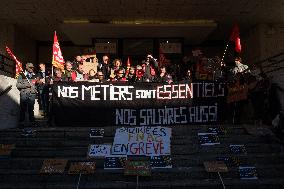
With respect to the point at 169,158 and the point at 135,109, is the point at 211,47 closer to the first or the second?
the point at 135,109

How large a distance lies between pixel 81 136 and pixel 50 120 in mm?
1852

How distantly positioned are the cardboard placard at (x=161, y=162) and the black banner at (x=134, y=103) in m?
2.38

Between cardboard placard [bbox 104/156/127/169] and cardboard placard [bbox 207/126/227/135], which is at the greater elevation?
cardboard placard [bbox 207/126/227/135]

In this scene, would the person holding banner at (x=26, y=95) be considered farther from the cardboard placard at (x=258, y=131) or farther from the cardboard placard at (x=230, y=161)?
the cardboard placard at (x=258, y=131)

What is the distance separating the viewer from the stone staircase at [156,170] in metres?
8.16

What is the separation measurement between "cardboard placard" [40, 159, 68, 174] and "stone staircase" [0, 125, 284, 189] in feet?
0.37

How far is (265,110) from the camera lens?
11.4 m

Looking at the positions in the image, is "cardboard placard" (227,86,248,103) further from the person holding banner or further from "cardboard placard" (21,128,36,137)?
the person holding banner

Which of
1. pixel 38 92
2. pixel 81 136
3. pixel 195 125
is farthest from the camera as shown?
pixel 38 92

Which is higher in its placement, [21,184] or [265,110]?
[265,110]

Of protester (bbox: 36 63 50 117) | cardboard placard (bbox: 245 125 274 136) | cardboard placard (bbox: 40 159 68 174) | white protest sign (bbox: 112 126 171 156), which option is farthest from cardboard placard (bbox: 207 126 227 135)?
protester (bbox: 36 63 50 117)

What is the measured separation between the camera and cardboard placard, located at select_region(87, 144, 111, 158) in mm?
9164

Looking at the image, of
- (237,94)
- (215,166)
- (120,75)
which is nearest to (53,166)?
(215,166)

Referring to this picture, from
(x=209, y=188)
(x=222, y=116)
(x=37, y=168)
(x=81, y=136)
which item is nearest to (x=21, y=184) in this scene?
(x=37, y=168)
